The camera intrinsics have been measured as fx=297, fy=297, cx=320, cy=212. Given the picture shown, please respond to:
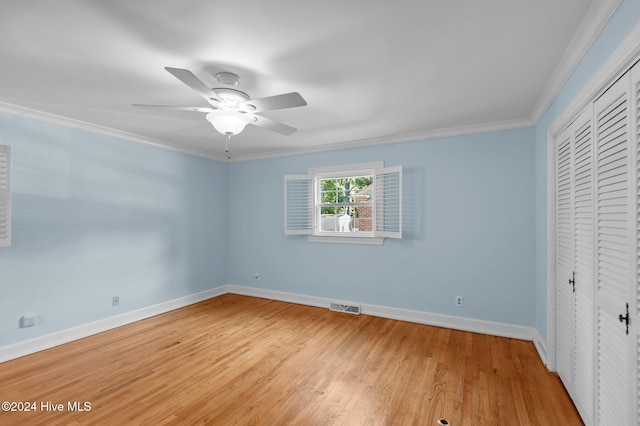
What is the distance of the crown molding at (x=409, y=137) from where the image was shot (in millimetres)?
3410

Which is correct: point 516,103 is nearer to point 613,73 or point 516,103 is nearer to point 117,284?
point 613,73

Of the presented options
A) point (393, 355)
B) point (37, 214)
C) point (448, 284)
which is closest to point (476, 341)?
point (448, 284)

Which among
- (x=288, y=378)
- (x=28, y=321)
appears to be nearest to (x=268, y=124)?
(x=288, y=378)

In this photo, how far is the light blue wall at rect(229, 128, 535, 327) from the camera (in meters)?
3.40

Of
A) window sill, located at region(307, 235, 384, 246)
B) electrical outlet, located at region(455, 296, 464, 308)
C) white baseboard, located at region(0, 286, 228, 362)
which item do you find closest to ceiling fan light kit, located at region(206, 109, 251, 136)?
window sill, located at region(307, 235, 384, 246)

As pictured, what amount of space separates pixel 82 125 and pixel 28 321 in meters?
2.17

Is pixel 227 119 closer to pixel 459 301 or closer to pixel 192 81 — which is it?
pixel 192 81

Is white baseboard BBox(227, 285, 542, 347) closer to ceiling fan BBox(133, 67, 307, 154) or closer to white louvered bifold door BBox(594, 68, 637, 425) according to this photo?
white louvered bifold door BBox(594, 68, 637, 425)

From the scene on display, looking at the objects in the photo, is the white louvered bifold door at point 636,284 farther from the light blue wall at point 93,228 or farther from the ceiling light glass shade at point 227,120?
the light blue wall at point 93,228

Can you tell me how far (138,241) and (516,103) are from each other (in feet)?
15.6

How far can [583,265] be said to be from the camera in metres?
2.02

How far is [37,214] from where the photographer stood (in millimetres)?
3131

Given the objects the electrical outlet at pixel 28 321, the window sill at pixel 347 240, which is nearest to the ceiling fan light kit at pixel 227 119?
the window sill at pixel 347 240

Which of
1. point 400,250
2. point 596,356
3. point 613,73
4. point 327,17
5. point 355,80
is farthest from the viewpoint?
point 400,250
